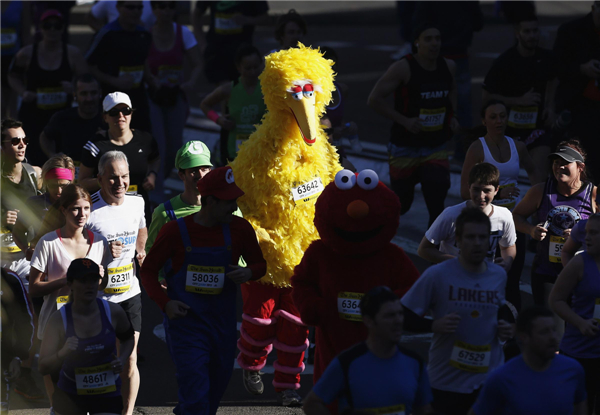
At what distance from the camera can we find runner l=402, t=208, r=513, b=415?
519 cm

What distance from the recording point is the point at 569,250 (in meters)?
6.27

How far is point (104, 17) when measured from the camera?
39.1 feet

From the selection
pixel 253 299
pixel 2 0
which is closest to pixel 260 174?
pixel 253 299

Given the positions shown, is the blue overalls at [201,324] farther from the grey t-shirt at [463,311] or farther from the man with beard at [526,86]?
the man with beard at [526,86]

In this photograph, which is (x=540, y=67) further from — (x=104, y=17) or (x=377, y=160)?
(x=104, y=17)

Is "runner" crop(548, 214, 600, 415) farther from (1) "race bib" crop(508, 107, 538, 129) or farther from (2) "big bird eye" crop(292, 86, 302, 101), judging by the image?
(1) "race bib" crop(508, 107, 538, 129)

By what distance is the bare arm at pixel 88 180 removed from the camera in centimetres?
755

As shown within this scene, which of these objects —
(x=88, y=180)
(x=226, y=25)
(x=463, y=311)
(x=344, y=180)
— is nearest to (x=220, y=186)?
(x=344, y=180)

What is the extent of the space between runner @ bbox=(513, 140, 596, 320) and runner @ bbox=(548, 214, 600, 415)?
0.91 m

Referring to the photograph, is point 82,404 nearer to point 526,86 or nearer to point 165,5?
point 526,86

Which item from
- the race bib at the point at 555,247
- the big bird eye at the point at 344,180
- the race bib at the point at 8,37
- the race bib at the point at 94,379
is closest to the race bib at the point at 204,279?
the race bib at the point at 94,379

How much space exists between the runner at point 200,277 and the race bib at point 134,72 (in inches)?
180

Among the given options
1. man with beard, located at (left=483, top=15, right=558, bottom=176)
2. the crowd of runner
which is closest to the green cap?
the crowd of runner

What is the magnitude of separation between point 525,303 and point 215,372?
337 centimetres
